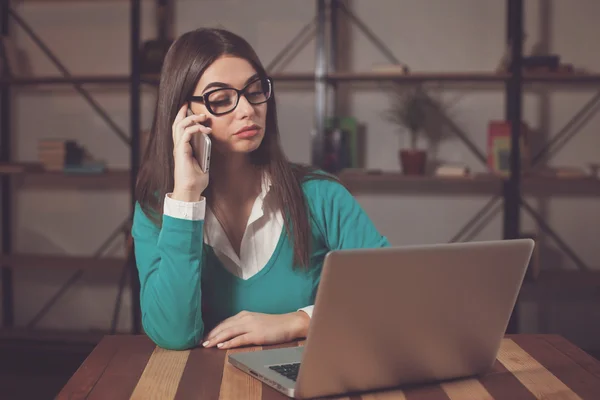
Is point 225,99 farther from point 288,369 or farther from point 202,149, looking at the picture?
point 288,369

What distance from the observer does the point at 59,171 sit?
3.54 m

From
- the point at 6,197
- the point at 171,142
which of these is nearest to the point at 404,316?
the point at 171,142

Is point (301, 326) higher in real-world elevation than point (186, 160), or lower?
lower

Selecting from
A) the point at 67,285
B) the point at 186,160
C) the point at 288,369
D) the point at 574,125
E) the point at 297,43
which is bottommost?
the point at 67,285

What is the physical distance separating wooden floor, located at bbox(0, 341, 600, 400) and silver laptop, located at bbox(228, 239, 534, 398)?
7.57 ft

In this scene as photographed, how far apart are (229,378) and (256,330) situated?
0.71 ft

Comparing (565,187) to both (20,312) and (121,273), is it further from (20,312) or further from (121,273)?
(20,312)

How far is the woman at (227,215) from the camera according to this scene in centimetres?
135

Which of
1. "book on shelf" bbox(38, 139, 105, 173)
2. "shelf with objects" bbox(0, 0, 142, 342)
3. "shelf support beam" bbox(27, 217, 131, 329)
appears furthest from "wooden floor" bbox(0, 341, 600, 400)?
"book on shelf" bbox(38, 139, 105, 173)

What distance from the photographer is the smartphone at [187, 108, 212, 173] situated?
1417 mm

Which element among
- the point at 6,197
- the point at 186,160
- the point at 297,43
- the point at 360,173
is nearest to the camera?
the point at 186,160

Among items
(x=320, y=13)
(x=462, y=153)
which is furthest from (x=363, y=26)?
(x=462, y=153)

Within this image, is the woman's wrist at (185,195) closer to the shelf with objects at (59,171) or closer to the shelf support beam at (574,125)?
the shelf with objects at (59,171)

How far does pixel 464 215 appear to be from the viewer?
11.9 feet
